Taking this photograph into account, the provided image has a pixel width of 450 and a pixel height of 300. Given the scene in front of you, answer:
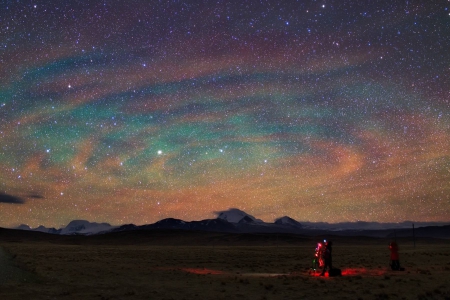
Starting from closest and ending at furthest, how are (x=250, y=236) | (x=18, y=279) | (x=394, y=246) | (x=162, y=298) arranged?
(x=162, y=298) → (x=18, y=279) → (x=394, y=246) → (x=250, y=236)

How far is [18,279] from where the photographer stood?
23.0 metres

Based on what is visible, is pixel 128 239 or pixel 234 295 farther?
pixel 128 239

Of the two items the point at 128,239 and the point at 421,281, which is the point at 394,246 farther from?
the point at 128,239

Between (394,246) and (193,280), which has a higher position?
(394,246)

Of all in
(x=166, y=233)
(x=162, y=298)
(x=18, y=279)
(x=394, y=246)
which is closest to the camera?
(x=162, y=298)

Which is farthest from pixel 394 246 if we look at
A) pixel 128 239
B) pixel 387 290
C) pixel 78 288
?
pixel 128 239

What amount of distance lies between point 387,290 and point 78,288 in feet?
49.5

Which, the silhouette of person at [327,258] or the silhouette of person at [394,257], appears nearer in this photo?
the silhouette of person at [327,258]

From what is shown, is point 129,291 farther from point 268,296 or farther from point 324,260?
point 324,260

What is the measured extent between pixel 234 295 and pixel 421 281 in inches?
427

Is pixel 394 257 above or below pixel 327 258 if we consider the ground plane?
below

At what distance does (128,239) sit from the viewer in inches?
6713

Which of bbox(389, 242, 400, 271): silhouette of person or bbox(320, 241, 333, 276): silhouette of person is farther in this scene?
bbox(389, 242, 400, 271): silhouette of person

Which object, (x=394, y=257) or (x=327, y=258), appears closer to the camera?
(x=327, y=258)
